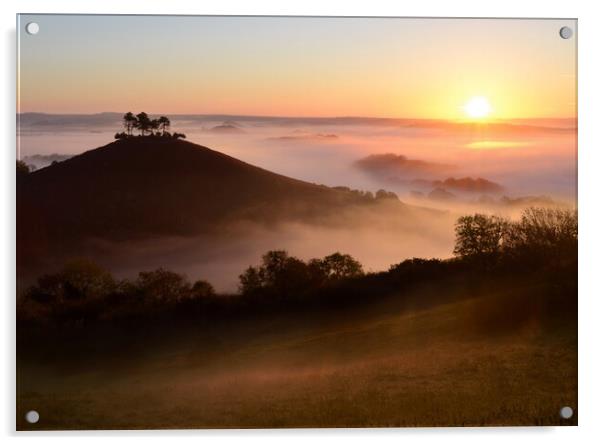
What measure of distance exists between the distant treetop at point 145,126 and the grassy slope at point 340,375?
815 mm

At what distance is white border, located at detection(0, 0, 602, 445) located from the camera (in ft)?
11.1

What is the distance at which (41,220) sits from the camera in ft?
11.1

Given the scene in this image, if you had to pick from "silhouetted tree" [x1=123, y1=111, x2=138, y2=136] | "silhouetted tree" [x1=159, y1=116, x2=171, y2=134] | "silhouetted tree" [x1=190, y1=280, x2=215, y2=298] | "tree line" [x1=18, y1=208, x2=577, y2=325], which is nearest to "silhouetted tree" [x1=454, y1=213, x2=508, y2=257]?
"tree line" [x1=18, y1=208, x2=577, y2=325]

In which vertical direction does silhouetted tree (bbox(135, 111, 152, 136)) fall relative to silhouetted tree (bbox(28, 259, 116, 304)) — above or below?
above

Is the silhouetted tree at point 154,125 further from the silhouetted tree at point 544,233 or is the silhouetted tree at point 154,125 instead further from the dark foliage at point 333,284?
the silhouetted tree at point 544,233

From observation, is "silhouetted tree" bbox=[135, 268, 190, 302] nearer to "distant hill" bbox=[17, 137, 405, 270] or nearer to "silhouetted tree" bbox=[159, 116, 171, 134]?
"distant hill" bbox=[17, 137, 405, 270]

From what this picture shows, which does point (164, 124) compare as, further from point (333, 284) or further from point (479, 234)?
point (479, 234)

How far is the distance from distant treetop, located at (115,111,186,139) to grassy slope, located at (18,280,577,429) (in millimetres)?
815

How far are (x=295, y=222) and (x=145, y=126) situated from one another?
71cm

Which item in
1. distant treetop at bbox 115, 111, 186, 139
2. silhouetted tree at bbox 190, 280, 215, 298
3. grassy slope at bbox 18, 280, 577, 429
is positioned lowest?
grassy slope at bbox 18, 280, 577, 429
